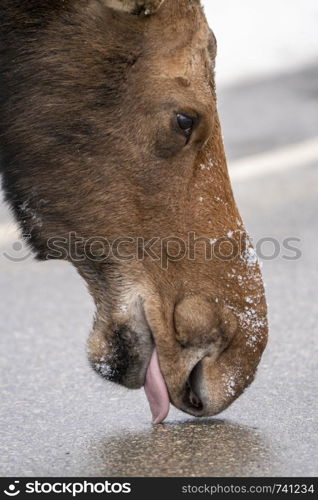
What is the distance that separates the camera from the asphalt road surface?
3.81 metres

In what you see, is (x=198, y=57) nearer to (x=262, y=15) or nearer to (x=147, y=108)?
(x=147, y=108)

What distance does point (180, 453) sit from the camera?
3844 millimetres

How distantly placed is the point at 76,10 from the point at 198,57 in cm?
41

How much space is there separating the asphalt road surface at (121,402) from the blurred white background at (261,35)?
404cm

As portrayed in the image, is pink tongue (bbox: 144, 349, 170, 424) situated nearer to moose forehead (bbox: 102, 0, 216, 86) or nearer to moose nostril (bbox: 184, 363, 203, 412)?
moose nostril (bbox: 184, 363, 203, 412)

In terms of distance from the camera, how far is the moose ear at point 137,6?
381cm

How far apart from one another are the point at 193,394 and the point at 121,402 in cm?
61

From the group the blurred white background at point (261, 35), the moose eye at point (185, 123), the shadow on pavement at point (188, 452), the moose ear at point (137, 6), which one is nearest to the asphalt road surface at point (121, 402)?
the shadow on pavement at point (188, 452)

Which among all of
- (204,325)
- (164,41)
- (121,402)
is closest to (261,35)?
(121,402)

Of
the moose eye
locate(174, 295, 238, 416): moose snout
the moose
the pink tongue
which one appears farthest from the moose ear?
the pink tongue

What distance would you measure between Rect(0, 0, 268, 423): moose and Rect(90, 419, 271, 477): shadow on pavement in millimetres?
111

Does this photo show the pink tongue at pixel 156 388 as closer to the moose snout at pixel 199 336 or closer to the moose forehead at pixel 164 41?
the moose snout at pixel 199 336

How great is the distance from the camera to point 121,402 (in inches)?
174

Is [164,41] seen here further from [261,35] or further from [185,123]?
[261,35]
